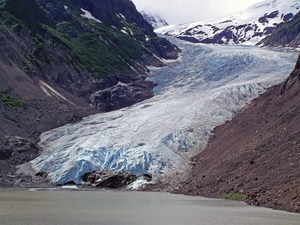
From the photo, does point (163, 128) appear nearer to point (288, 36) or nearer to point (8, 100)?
point (8, 100)

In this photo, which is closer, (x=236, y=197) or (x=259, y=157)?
(x=236, y=197)

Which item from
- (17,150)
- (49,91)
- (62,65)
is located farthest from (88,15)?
(17,150)

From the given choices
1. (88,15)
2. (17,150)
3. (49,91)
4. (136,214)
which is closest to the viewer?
(136,214)

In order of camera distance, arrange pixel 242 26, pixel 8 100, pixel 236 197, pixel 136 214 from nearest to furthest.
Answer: pixel 136 214 → pixel 236 197 → pixel 8 100 → pixel 242 26

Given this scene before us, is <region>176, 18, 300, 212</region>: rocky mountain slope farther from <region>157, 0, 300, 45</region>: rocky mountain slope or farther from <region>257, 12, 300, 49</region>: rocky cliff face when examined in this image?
<region>157, 0, 300, 45</region>: rocky mountain slope

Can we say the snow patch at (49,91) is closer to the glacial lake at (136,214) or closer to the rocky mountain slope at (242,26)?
the glacial lake at (136,214)

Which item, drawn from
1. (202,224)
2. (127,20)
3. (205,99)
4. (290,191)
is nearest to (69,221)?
(202,224)

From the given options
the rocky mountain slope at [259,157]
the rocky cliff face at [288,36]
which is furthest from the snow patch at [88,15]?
the rocky mountain slope at [259,157]
